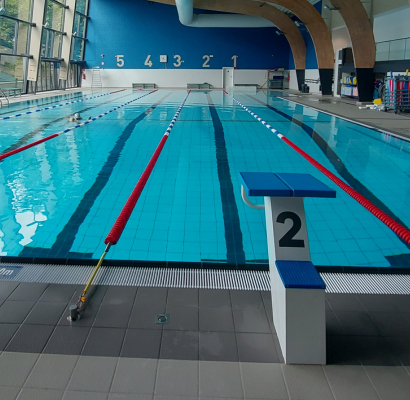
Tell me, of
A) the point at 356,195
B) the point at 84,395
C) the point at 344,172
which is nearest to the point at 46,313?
the point at 84,395

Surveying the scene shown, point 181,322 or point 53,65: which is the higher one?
point 53,65

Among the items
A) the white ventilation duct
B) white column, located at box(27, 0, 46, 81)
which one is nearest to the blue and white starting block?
white column, located at box(27, 0, 46, 81)

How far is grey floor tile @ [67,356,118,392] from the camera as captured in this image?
4.66ft

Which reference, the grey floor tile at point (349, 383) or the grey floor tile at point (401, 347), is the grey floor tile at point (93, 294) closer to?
the grey floor tile at point (349, 383)

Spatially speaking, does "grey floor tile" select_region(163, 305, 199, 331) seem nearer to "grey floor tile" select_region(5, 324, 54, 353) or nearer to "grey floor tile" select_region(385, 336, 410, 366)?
"grey floor tile" select_region(5, 324, 54, 353)

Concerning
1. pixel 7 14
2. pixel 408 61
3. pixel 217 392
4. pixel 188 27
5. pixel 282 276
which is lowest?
pixel 217 392

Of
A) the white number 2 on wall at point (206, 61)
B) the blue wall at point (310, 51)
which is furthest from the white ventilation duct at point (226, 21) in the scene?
the white number 2 on wall at point (206, 61)

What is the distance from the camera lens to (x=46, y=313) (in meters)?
1.87

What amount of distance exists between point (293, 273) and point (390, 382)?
487mm

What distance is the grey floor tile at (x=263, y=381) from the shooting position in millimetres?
1404

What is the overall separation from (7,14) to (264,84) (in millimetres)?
13550

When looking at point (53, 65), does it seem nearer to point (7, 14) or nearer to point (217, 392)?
point (7, 14)

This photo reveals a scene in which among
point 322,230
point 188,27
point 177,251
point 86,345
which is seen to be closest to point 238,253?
point 177,251

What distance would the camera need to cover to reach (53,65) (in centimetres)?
1747
